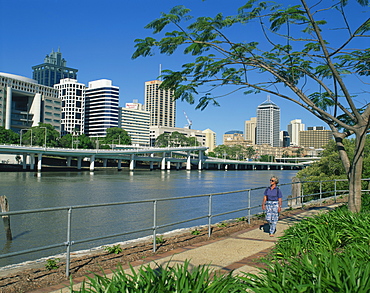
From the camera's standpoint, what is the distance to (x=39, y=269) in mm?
7523

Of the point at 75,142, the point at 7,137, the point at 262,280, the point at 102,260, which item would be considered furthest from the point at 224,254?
the point at 75,142

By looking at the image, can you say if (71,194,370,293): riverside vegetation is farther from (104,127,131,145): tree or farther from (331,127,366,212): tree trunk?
(104,127,131,145): tree

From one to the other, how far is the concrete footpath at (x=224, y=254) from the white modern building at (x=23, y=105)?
14927 centimetres

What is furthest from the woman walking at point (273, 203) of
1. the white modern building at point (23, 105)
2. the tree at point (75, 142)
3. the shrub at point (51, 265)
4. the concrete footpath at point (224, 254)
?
the white modern building at point (23, 105)

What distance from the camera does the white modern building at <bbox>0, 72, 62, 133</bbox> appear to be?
148 metres

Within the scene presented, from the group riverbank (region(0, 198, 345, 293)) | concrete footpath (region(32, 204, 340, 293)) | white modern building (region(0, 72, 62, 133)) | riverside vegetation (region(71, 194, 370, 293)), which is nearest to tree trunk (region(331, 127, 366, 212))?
concrete footpath (region(32, 204, 340, 293))

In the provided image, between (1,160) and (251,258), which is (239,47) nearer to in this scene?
(251,258)

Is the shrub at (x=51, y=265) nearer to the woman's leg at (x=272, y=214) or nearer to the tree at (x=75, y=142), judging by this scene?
the woman's leg at (x=272, y=214)

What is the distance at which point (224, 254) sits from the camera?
8359 mm

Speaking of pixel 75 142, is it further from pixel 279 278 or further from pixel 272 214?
pixel 279 278

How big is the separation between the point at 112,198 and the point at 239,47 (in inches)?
1124

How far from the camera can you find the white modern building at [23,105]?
14788 cm

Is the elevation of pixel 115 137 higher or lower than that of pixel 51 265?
higher

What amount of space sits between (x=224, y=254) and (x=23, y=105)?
17145cm
